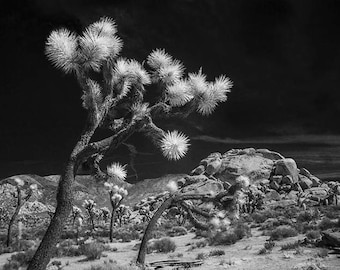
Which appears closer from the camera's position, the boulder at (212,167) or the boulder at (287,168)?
the boulder at (287,168)

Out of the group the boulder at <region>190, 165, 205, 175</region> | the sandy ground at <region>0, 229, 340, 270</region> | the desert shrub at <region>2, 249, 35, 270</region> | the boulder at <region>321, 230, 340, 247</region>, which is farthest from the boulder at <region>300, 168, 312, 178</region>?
the desert shrub at <region>2, 249, 35, 270</region>

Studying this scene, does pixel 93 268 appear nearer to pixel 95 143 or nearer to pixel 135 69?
pixel 95 143

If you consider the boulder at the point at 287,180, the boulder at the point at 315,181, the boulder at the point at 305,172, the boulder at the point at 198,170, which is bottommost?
the boulder at the point at 287,180

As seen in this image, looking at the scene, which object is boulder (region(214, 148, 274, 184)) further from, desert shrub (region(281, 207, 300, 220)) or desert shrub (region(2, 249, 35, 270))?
desert shrub (region(2, 249, 35, 270))

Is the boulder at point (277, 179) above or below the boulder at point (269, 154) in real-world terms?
below

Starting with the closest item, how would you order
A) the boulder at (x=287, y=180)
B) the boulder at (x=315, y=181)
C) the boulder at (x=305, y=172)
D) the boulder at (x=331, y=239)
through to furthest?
the boulder at (x=331, y=239), the boulder at (x=287, y=180), the boulder at (x=315, y=181), the boulder at (x=305, y=172)

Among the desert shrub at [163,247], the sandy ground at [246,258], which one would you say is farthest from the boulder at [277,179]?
the desert shrub at [163,247]

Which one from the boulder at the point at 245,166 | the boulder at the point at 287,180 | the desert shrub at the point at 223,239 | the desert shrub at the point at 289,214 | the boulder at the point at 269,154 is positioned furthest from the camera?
the boulder at the point at 269,154

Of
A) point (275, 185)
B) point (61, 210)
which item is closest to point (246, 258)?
point (61, 210)

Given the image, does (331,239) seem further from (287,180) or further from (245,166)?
(245,166)

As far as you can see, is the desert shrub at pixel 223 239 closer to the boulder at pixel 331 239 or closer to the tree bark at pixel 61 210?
the boulder at pixel 331 239

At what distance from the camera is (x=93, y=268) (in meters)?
10.3

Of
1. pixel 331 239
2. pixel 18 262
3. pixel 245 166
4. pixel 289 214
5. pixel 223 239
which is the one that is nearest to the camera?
pixel 331 239

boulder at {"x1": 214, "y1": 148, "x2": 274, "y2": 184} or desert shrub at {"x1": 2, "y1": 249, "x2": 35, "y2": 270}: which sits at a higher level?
boulder at {"x1": 214, "y1": 148, "x2": 274, "y2": 184}
